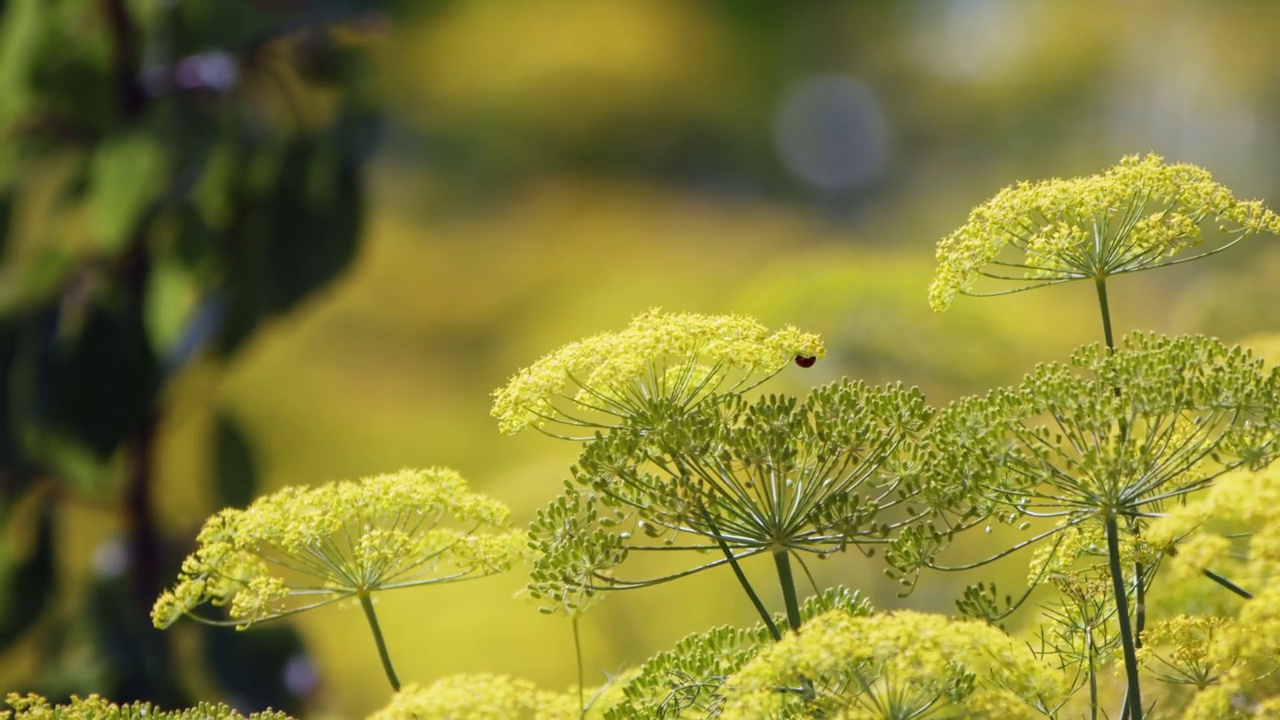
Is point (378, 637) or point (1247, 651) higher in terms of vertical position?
point (378, 637)

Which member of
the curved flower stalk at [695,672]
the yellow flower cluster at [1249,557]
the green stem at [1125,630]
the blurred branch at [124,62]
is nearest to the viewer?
the yellow flower cluster at [1249,557]

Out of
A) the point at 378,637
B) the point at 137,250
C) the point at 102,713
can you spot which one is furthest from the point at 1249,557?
the point at 137,250

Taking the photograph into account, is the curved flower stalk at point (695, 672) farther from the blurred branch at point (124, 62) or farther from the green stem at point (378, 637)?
the blurred branch at point (124, 62)

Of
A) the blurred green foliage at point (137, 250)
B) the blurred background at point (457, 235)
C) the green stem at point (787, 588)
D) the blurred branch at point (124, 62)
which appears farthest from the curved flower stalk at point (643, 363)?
the blurred branch at point (124, 62)

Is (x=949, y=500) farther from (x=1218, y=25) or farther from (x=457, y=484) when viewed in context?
(x=1218, y=25)

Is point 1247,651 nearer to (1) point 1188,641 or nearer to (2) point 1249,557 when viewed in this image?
(2) point 1249,557

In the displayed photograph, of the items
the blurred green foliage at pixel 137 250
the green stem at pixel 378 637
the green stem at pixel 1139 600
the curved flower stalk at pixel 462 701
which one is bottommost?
the green stem at pixel 1139 600

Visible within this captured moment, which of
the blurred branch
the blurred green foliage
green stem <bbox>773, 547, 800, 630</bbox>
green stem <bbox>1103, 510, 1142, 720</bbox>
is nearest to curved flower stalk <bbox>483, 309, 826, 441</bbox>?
green stem <bbox>773, 547, 800, 630</bbox>
